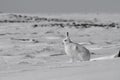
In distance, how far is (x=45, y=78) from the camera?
256 cm

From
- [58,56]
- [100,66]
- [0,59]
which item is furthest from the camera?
[58,56]

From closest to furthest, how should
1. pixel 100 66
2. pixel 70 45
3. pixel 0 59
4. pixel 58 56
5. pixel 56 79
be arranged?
pixel 56 79, pixel 100 66, pixel 70 45, pixel 0 59, pixel 58 56

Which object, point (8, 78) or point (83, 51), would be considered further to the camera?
point (83, 51)

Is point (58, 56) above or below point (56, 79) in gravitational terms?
below

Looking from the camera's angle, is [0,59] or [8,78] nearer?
[8,78]

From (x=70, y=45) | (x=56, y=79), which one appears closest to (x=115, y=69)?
(x=56, y=79)

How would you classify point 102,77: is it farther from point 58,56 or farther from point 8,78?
point 58,56

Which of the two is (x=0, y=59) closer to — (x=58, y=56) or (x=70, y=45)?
(x=58, y=56)

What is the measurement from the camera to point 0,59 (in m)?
6.68

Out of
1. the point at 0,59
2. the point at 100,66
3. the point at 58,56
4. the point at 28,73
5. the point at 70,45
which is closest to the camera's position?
the point at 28,73

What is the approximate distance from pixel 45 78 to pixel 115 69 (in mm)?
751

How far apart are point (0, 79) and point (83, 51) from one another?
8.78 ft

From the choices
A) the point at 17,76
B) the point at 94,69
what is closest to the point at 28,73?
the point at 17,76

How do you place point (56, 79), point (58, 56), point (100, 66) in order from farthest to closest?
1. point (58, 56)
2. point (100, 66)
3. point (56, 79)
